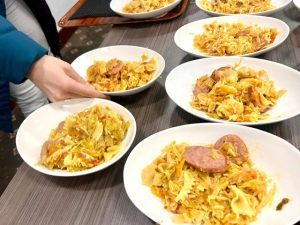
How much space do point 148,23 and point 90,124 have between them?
836 mm

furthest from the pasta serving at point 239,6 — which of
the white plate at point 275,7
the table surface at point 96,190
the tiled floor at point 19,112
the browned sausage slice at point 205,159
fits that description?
the tiled floor at point 19,112

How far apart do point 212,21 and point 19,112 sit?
1.82 metres

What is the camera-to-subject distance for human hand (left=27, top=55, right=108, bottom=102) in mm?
1056

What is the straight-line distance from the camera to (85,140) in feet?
3.21

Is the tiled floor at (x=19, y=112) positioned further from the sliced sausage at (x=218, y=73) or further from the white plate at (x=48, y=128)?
the sliced sausage at (x=218, y=73)

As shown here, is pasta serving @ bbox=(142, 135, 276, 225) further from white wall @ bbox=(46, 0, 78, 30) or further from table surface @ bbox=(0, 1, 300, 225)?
white wall @ bbox=(46, 0, 78, 30)

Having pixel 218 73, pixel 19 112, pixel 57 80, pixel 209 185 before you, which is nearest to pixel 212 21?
pixel 218 73

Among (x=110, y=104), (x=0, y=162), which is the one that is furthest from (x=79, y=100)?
(x=0, y=162)

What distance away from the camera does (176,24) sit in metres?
1.62

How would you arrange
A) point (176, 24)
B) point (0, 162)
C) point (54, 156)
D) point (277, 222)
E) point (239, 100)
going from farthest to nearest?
point (0, 162) → point (176, 24) → point (239, 100) → point (54, 156) → point (277, 222)

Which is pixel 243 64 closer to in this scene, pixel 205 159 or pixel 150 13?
pixel 205 159

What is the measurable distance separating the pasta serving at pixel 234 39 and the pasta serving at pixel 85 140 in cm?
50

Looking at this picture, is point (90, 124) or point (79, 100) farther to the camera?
point (79, 100)

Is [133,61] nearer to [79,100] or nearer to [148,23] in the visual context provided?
[79,100]
